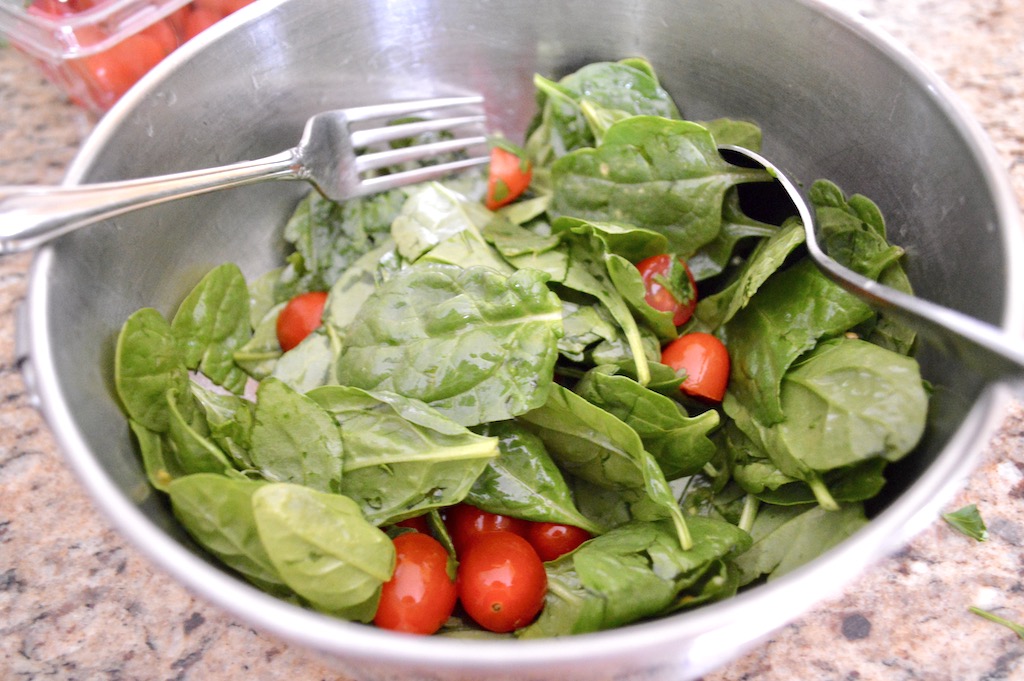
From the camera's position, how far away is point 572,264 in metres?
0.91

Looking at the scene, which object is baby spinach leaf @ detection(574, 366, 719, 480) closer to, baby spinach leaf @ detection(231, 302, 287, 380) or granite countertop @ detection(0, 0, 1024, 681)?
granite countertop @ detection(0, 0, 1024, 681)

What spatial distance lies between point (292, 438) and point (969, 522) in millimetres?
727

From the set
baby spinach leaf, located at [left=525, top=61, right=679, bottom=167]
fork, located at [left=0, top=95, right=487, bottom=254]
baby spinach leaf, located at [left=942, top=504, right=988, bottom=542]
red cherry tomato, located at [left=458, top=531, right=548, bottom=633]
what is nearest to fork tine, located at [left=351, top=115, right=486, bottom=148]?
fork, located at [left=0, top=95, right=487, bottom=254]

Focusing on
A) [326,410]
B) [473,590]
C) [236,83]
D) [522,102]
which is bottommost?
[473,590]

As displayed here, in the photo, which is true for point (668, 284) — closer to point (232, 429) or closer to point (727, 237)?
point (727, 237)

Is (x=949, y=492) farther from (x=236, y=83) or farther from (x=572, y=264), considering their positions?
(x=236, y=83)

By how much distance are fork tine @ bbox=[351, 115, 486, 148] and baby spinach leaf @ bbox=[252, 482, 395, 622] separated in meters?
0.52

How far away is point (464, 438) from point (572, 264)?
0.28 m

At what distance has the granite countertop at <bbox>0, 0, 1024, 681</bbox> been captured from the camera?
748 mm

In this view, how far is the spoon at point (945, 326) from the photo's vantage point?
54cm

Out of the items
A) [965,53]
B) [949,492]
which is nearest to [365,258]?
[949,492]

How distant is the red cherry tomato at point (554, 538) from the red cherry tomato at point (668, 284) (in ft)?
0.90

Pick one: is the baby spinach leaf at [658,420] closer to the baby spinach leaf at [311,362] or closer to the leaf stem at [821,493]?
the leaf stem at [821,493]

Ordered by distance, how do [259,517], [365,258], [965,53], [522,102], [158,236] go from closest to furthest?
[259,517]
[158,236]
[365,258]
[522,102]
[965,53]
